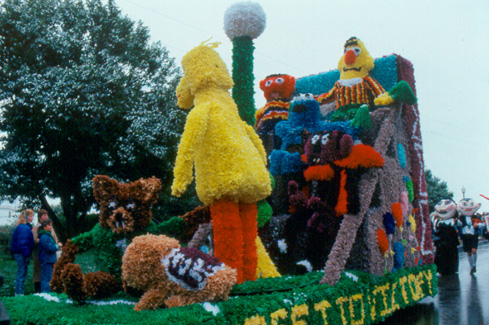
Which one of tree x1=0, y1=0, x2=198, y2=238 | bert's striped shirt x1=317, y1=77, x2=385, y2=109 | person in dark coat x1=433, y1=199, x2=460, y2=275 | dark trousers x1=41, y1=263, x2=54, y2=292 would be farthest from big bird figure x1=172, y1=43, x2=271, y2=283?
tree x1=0, y1=0, x2=198, y2=238

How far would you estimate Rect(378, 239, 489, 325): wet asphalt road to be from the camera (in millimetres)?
5402

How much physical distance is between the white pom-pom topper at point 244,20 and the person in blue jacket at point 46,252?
4.28 meters

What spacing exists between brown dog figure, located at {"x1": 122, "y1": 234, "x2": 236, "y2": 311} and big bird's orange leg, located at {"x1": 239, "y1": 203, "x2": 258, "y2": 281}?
95cm

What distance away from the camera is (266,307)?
2.85 m

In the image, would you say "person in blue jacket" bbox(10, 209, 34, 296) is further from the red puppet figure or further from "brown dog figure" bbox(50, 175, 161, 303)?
the red puppet figure

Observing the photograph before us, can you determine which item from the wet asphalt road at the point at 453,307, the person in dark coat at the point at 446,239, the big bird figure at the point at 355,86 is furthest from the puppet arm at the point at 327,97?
the person in dark coat at the point at 446,239

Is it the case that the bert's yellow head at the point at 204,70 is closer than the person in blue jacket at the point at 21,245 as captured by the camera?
Yes

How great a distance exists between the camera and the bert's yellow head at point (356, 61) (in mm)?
6113

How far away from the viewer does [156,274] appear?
2.84 m

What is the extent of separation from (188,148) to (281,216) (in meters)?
2.17

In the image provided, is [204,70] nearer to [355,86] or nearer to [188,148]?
[188,148]

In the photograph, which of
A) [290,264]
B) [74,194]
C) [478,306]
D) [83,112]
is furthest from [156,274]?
[74,194]

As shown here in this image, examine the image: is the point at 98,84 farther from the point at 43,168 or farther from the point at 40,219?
the point at 40,219

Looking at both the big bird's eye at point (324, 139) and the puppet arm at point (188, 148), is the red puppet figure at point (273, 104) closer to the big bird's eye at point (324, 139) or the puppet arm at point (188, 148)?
the big bird's eye at point (324, 139)
